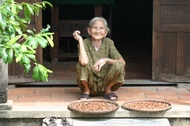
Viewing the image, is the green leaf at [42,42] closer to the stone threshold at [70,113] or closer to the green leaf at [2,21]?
the green leaf at [2,21]

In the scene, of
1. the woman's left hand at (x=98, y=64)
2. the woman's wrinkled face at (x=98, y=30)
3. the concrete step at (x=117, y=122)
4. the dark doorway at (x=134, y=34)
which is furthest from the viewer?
the dark doorway at (x=134, y=34)

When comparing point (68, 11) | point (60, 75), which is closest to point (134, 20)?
point (68, 11)

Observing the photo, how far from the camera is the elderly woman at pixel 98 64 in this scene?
5734 millimetres

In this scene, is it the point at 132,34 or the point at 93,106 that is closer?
the point at 93,106

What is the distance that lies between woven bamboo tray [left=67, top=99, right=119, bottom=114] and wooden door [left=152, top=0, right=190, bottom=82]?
1476mm

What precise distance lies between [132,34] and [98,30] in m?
6.66

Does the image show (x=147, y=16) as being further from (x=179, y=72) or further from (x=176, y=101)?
(x=176, y=101)

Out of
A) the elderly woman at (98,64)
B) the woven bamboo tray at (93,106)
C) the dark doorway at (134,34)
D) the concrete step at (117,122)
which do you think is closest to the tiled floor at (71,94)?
the elderly woman at (98,64)

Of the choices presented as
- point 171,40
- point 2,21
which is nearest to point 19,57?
point 2,21

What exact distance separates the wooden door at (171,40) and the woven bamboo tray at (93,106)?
1476 mm

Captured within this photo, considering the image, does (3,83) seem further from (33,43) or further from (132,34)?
(132,34)

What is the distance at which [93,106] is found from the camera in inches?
214

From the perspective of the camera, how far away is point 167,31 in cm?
664

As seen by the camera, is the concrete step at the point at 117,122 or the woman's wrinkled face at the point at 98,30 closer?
the concrete step at the point at 117,122
